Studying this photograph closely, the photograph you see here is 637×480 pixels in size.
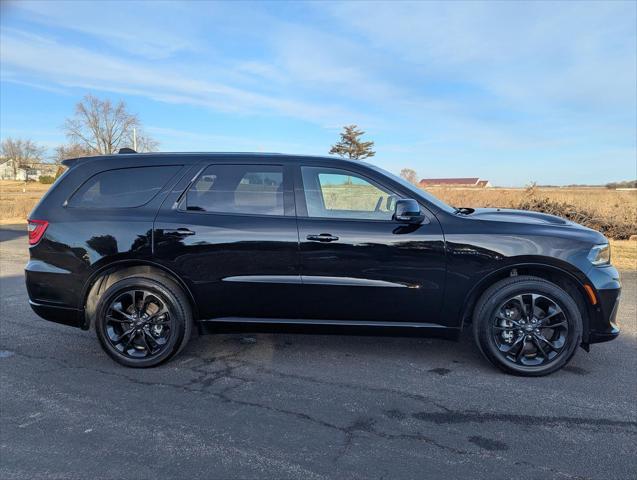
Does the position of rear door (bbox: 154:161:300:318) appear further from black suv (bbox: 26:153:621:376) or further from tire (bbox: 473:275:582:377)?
tire (bbox: 473:275:582:377)

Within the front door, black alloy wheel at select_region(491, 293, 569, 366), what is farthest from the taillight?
black alloy wheel at select_region(491, 293, 569, 366)

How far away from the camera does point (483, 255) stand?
12.0 ft

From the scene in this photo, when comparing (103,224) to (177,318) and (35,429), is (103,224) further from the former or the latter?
(35,429)

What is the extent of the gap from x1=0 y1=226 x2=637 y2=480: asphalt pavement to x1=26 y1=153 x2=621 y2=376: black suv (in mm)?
357

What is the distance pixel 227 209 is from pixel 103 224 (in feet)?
3.50

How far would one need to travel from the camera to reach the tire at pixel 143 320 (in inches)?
152

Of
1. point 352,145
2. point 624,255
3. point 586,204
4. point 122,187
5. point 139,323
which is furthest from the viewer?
point 352,145

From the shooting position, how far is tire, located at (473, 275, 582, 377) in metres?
3.65

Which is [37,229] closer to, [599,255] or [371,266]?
[371,266]

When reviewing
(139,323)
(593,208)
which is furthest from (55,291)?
(593,208)

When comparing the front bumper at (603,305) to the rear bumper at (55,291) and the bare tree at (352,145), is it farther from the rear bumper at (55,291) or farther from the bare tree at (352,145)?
the bare tree at (352,145)

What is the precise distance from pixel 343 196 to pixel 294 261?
0.72 m

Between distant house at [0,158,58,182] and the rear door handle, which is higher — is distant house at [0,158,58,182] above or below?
above

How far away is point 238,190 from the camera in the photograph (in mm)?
3936
